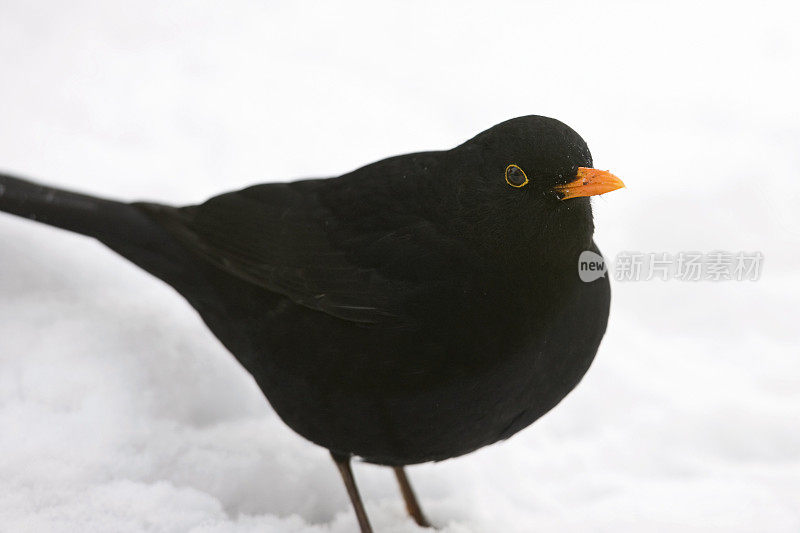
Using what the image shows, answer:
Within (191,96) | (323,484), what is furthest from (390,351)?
(191,96)

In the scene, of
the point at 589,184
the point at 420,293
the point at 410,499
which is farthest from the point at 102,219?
the point at 589,184

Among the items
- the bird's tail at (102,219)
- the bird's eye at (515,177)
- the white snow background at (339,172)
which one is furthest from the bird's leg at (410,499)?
the bird's eye at (515,177)

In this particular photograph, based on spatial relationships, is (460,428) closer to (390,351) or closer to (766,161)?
(390,351)

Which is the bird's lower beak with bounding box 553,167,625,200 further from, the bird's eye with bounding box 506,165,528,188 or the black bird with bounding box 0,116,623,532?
the bird's eye with bounding box 506,165,528,188
